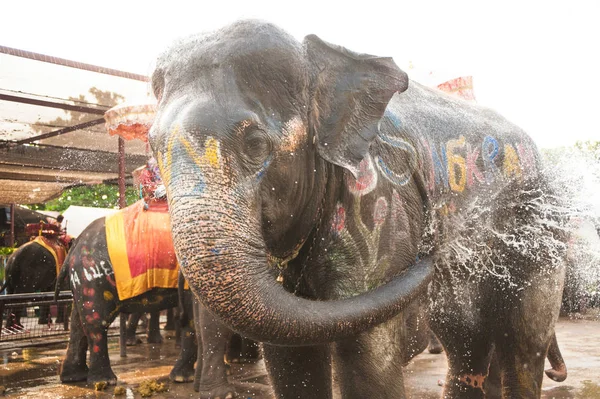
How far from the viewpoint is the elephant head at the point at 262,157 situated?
1.93 meters

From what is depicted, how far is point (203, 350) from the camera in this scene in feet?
17.1

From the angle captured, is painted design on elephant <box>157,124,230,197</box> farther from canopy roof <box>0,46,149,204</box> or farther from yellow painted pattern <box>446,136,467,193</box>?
canopy roof <box>0,46,149,204</box>

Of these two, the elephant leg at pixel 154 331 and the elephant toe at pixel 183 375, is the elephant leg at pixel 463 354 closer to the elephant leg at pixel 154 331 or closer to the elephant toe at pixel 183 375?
the elephant toe at pixel 183 375

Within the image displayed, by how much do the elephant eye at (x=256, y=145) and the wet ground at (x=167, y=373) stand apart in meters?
3.48

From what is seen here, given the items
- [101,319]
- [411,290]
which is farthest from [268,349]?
[101,319]

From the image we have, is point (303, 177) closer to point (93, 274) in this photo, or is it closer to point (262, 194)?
point (262, 194)

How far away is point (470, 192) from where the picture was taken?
2973 mm

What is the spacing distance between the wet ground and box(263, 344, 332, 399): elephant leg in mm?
2553

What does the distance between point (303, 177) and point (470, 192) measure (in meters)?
1.01

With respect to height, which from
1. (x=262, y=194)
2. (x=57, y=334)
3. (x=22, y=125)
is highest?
(x=22, y=125)

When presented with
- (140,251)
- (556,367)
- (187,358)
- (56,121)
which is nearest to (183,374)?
(187,358)

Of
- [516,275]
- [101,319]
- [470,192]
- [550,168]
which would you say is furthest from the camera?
[101,319]

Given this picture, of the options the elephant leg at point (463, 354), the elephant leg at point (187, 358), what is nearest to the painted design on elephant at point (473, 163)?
the elephant leg at point (463, 354)

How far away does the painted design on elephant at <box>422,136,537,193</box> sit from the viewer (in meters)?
2.82
